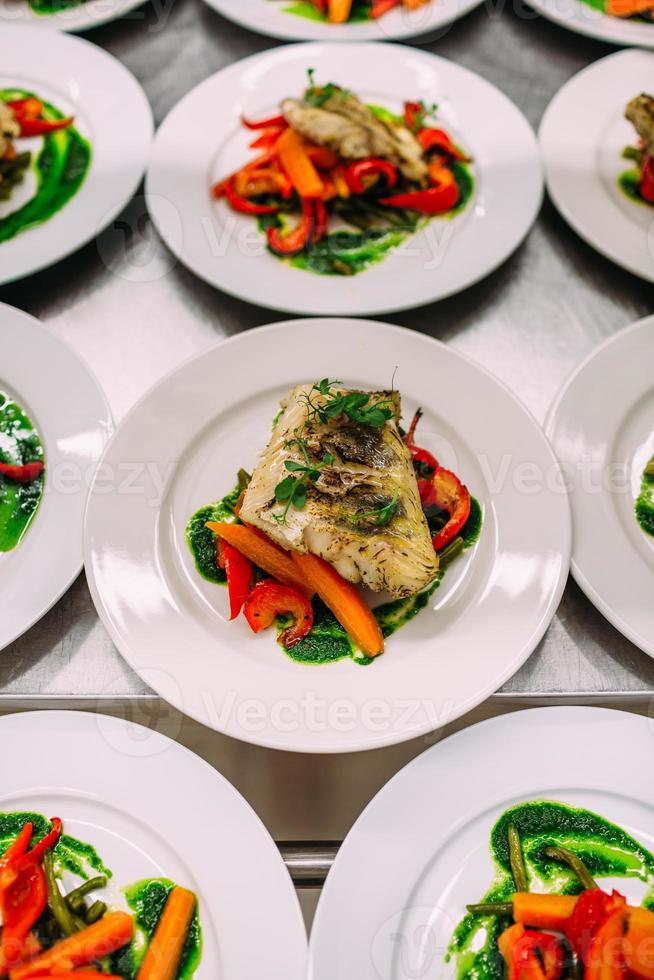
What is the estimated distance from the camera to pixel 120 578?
7.47 feet

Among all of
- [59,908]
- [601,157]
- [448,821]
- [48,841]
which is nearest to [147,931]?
[59,908]

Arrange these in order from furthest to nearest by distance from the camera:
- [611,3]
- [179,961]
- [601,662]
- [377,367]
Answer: [611,3], [377,367], [601,662], [179,961]

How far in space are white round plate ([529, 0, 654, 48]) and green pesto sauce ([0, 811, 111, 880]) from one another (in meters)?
3.97

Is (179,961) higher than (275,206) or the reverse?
the reverse

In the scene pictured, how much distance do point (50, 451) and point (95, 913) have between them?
1398mm

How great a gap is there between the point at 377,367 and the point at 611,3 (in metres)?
2.56

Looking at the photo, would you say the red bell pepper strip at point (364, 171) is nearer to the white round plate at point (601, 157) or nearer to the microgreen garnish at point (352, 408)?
the white round plate at point (601, 157)

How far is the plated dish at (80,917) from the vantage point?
181 centimetres

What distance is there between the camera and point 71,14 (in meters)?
3.88

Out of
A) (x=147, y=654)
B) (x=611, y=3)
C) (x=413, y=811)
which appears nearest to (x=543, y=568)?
(x=413, y=811)

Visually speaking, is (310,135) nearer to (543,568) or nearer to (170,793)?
(543,568)

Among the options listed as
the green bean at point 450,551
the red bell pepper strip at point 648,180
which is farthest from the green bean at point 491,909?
the red bell pepper strip at point 648,180

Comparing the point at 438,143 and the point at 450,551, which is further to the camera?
the point at 438,143

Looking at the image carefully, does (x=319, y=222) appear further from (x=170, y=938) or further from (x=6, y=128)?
(x=170, y=938)
